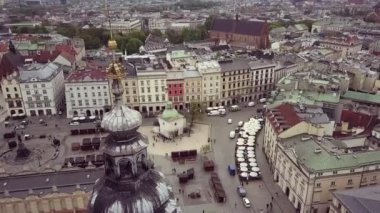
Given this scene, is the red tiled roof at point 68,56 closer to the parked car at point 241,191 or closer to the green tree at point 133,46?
the green tree at point 133,46

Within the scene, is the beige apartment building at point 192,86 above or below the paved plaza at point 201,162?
above

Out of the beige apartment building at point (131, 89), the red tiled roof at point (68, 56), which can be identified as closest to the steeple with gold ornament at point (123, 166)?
the beige apartment building at point (131, 89)

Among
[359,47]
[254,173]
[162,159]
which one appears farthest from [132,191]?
[359,47]

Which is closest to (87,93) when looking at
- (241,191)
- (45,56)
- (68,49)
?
(45,56)

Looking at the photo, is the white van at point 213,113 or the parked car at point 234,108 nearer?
the white van at point 213,113

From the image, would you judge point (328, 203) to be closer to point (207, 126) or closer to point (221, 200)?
point (221, 200)

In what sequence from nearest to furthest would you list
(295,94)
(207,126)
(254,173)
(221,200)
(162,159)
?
(221,200) → (254,173) → (162,159) → (295,94) → (207,126)

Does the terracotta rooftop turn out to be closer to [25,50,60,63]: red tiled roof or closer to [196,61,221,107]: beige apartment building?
[196,61,221,107]: beige apartment building

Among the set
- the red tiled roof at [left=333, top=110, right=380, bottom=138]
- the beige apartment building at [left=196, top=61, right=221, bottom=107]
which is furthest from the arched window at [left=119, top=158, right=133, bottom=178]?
the beige apartment building at [left=196, top=61, right=221, bottom=107]
